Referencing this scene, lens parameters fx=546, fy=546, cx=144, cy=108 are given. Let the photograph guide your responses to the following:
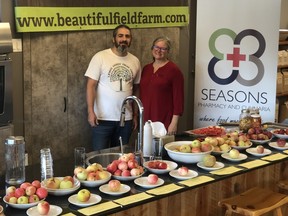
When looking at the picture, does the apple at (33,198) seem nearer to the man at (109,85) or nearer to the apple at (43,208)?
the apple at (43,208)

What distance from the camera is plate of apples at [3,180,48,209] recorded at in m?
2.42

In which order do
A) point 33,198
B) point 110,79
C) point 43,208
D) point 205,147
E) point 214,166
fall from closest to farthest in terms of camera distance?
1. point 43,208
2. point 33,198
3. point 214,166
4. point 205,147
5. point 110,79

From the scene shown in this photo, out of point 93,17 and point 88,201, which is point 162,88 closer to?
point 93,17

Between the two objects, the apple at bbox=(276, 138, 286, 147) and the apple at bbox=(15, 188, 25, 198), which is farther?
the apple at bbox=(276, 138, 286, 147)

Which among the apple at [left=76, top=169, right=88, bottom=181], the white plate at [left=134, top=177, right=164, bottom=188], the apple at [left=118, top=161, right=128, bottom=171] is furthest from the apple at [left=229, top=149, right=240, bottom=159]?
the apple at [left=76, top=169, right=88, bottom=181]

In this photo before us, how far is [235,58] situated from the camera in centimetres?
529

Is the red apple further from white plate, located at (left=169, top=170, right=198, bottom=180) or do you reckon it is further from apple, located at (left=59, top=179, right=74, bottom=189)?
apple, located at (left=59, top=179, right=74, bottom=189)

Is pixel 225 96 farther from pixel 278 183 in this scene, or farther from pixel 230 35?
pixel 278 183

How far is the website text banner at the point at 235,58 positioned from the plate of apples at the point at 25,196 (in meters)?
3.15

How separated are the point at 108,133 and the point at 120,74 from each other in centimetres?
55

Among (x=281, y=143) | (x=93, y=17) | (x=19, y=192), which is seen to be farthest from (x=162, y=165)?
(x=93, y=17)

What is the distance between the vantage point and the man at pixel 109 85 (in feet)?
16.0

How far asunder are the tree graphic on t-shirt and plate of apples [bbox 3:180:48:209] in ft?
7.97

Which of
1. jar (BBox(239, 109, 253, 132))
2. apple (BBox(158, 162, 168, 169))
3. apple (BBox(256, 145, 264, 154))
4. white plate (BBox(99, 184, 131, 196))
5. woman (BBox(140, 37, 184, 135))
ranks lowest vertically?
white plate (BBox(99, 184, 131, 196))
